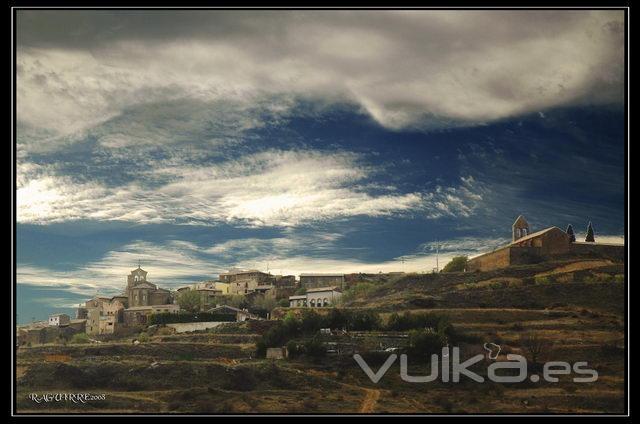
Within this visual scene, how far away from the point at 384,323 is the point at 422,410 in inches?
213

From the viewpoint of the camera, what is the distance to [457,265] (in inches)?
1281

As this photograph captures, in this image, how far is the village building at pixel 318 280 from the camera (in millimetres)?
34375

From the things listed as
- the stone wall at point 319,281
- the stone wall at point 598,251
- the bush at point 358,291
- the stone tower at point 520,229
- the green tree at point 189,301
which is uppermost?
the stone tower at point 520,229

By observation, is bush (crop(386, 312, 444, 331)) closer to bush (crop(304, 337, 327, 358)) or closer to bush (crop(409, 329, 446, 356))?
bush (crop(409, 329, 446, 356))

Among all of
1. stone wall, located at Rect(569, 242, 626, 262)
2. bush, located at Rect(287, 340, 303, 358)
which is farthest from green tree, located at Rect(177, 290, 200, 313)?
stone wall, located at Rect(569, 242, 626, 262)

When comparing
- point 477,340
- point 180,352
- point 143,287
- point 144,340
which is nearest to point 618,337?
point 477,340

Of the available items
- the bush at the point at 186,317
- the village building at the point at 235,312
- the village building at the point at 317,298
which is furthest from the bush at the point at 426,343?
the bush at the point at 186,317

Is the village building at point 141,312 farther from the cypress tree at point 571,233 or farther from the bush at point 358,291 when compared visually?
the cypress tree at point 571,233

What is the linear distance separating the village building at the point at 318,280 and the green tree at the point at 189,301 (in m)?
4.49

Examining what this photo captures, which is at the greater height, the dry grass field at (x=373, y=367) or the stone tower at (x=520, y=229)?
the stone tower at (x=520, y=229)

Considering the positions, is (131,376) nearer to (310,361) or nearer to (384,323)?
(310,361)

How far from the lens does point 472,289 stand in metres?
28.6

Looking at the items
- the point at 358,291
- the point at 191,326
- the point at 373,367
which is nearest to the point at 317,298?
the point at 358,291

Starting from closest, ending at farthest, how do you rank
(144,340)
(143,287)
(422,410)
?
(422,410) < (144,340) < (143,287)
